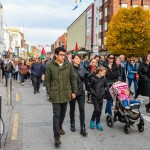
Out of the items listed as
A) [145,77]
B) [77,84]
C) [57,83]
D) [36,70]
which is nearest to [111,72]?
[77,84]

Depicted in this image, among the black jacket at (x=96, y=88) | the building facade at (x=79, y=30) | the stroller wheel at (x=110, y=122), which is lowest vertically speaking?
the stroller wheel at (x=110, y=122)

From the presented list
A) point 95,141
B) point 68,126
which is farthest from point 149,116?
point 95,141

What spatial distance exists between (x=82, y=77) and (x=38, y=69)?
9.03 meters

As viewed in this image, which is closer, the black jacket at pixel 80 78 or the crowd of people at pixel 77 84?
the crowd of people at pixel 77 84

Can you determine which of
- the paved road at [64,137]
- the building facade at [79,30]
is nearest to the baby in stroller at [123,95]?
the paved road at [64,137]

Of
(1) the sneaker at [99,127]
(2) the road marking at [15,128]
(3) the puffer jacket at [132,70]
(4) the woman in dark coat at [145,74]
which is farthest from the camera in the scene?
(3) the puffer jacket at [132,70]

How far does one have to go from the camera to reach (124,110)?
751cm

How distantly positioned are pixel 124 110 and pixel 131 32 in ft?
134

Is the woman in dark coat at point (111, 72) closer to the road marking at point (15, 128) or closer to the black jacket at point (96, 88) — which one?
the black jacket at point (96, 88)

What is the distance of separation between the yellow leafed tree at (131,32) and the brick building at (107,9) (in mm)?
9125

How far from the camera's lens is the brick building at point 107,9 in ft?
185

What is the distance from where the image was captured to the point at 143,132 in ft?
24.6

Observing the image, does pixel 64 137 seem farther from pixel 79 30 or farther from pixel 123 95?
pixel 79 30

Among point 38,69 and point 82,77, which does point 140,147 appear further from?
point 38,69
